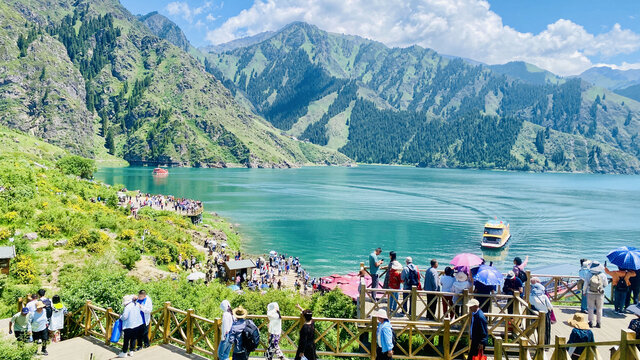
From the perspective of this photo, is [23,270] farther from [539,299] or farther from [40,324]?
[539,299]

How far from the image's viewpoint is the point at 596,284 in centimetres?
1450

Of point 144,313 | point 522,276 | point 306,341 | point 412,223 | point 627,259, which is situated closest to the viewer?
point 306,341

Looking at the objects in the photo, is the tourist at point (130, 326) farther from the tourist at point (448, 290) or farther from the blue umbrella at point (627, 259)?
the blue umbrella at point (627, 259)

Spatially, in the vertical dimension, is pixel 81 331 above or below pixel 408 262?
below

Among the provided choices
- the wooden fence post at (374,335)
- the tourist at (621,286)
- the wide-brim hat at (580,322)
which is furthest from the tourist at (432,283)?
the tourist at (621,286)

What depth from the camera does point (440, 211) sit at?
329 ft

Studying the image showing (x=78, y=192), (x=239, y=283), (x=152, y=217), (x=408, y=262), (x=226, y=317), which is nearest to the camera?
(x=226, y=317)

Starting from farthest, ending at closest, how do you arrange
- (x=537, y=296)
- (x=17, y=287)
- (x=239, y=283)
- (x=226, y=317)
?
(x=239, y=283)
(x=17, y=287)
(x=537, y=296)
(x=226, y=317)

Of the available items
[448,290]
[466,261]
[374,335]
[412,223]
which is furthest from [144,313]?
[412,223]

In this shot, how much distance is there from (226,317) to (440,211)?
9525 centimetres

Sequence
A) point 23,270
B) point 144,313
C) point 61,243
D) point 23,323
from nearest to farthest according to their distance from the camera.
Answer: point 144,313 → point 23,323 → point 23,270 → point 61,243

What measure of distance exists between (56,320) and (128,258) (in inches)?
769

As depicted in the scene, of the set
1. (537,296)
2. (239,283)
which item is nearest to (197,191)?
(239,283)

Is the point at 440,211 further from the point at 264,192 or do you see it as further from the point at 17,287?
the point at 17,287
